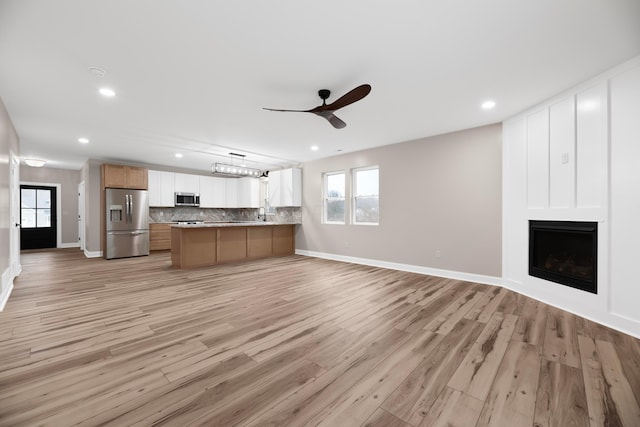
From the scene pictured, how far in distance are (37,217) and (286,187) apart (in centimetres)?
800

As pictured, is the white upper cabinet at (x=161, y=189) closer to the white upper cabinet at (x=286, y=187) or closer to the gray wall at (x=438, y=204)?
the white upper cabinet at (x=286, y=187)

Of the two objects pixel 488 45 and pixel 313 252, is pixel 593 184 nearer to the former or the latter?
pixel 488 45

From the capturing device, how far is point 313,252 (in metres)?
7.23

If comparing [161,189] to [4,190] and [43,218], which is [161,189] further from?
[4,190]

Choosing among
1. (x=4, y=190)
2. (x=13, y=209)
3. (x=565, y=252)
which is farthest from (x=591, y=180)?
(x=13, y=209)

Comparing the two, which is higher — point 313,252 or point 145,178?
point 145,178

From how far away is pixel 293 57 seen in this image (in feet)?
8.21

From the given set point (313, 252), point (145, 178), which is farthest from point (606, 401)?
point (145, 178)

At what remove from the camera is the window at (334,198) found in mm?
6621

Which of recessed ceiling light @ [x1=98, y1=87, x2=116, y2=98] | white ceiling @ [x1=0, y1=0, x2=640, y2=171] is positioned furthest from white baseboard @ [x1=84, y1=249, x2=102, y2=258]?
A: recessed ceiling light @ [x1=98, y1=87, x2=116, y2=98]

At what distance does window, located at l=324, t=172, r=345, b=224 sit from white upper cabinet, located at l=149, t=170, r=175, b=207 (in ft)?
15.6

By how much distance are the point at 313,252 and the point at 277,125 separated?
3.84 m

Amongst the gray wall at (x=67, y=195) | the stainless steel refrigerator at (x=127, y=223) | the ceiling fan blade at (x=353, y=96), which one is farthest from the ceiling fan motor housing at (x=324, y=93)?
the gray wall at (x=67, y=195)

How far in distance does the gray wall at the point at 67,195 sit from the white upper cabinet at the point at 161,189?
11.7ft
